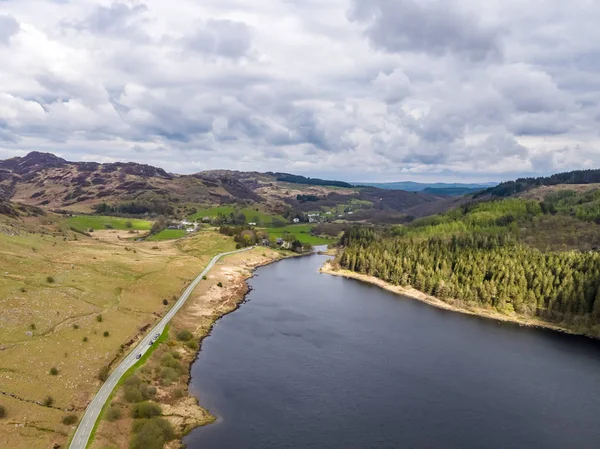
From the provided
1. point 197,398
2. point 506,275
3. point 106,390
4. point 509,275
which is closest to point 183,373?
point 197,398

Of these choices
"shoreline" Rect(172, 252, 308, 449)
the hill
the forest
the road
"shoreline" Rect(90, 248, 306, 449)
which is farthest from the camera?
the hill

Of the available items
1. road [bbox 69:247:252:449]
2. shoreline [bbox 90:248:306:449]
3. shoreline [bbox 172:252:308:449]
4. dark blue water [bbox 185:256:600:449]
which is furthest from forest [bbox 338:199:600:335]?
road [bbox 69:247:252:449]

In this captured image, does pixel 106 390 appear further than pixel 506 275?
No

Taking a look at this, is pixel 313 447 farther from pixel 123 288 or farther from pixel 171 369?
pixel 123 288

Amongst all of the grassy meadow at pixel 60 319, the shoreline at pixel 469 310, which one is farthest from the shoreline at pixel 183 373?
the shoreline at pixel 469 310

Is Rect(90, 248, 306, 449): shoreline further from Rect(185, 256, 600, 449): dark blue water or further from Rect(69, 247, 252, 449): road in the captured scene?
Rect(185, 256, 600, 449): dark blue water

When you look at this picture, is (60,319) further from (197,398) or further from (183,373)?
(197,398)

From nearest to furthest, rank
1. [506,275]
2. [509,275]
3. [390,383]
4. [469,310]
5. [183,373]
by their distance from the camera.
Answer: [390,383] → [183,373] → [469,310] → [506,275] → [509,275]

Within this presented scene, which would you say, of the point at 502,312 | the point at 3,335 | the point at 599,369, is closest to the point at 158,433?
the point at 3,335

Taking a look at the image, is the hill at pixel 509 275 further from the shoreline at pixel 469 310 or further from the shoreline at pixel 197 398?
the shoreline at pixel 197 398
